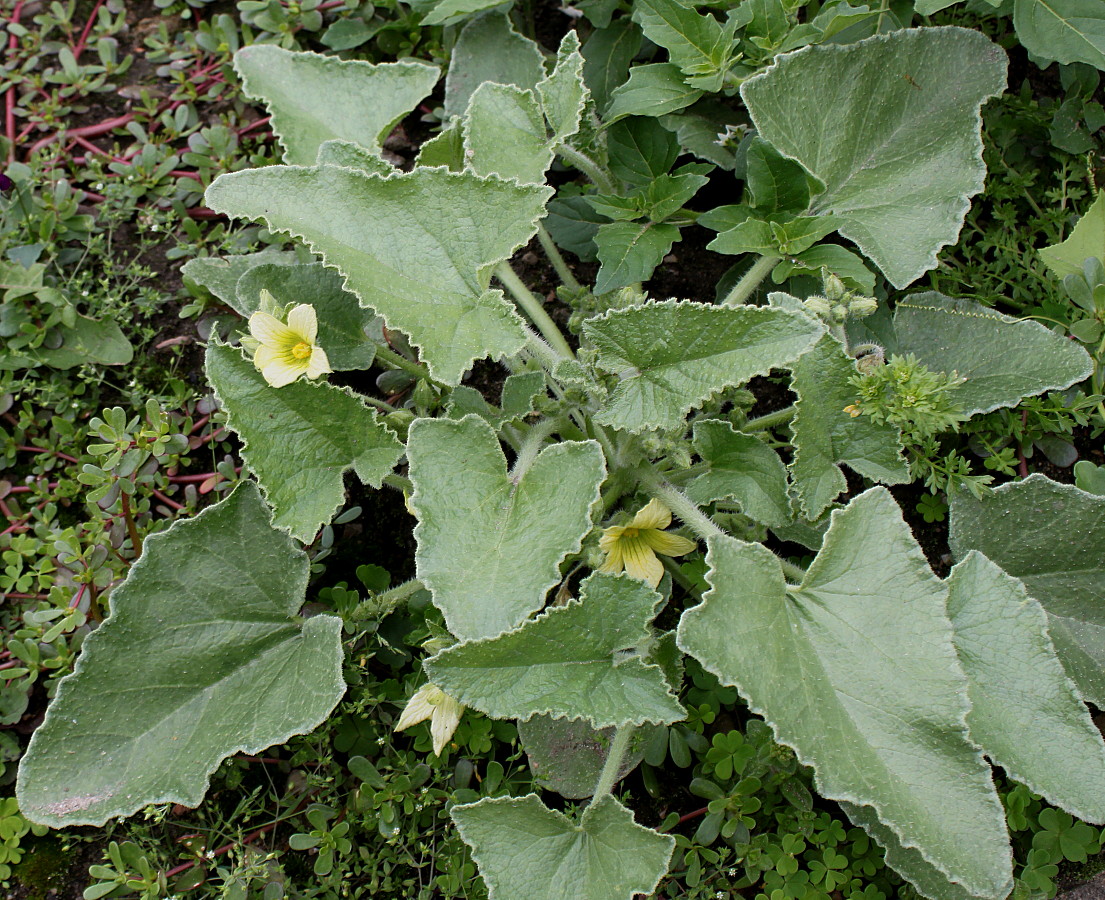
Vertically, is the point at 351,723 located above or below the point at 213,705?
below

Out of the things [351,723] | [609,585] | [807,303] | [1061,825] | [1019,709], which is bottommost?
[351,723]

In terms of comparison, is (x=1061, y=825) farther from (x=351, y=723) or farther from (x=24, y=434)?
(x=24, y=434)

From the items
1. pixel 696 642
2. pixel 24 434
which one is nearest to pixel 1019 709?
pixel 696 642

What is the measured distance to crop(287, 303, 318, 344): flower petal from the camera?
6.48ft

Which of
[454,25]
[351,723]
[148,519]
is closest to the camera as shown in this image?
[351,723]

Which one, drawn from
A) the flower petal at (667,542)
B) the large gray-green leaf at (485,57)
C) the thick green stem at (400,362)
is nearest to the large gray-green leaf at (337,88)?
the large gray-green leaf at (485,57)

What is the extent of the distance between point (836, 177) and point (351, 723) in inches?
67.6

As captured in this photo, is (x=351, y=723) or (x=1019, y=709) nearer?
(x=1019, y=709)

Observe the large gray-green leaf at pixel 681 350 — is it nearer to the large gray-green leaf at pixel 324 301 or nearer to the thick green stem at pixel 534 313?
the thick green stem at pixel 534 313

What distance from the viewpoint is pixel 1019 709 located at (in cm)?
182

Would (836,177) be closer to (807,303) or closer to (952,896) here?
(807,303)

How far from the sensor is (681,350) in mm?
1730

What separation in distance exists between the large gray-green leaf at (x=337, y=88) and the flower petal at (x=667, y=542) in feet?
3.85

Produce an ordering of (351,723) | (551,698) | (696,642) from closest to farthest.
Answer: (696,642)
(551,698)
(351,723)
